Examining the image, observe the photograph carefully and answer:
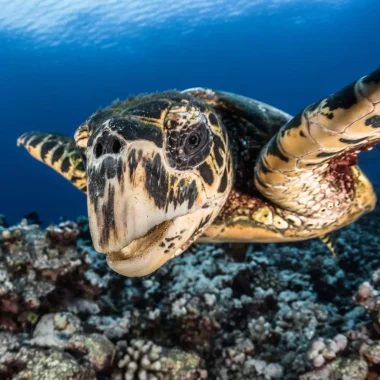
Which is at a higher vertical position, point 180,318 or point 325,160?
point 325,160

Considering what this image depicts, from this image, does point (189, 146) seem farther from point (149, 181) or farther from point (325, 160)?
point (325, 160)

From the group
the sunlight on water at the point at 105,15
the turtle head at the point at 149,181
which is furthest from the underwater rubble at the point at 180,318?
the sunlight on water at the point at 105,15

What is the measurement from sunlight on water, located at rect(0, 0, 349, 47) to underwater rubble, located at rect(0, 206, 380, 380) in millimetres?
27652

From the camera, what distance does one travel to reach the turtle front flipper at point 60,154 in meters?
3.08

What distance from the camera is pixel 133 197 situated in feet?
4.14

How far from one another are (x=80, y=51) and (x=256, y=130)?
143 feet

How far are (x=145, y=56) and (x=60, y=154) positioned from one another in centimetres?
5241

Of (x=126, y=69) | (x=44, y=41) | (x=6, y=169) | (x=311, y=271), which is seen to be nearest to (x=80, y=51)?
(x=44, y=41)

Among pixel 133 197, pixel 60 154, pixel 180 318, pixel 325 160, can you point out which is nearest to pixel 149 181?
pixel 133 197

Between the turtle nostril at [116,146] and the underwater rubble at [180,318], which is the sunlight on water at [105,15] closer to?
the underwater rubble at [180,318]

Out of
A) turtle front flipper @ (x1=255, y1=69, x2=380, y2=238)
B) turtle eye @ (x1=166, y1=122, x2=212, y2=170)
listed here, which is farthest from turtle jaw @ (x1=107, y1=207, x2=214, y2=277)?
turtle front flipper @ (x1=255, y1=69, x2=380, y2=238)

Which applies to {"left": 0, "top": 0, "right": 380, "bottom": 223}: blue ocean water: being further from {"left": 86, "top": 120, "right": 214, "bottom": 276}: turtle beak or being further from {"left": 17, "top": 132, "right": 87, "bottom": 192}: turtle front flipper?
{"left": 86, "top": 120, "right": 214, "bottom": 276}: turtle beak

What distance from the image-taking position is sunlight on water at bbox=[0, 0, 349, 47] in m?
26.7

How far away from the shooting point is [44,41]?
34781 millimetres
